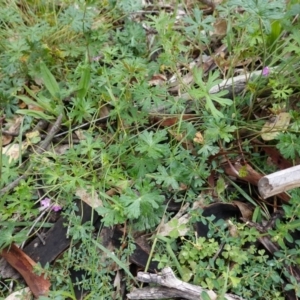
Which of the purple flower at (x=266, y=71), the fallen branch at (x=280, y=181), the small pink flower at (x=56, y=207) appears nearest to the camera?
the fallen branch at (x=280, y=181)

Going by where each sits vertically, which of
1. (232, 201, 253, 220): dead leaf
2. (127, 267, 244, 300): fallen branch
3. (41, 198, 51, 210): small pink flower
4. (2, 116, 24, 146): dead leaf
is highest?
(2, 116, 24, 146): dead leaf

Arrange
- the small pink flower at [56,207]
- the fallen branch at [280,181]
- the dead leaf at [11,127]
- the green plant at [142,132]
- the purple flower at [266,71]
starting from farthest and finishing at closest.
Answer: the dead leaf at [11,127], the purple flower at [266,71], the small pink flower at [56,207], the green plant at [142,132], the fallen branch at [280,181]

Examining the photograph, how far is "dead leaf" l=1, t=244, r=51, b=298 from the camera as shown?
4.94ft

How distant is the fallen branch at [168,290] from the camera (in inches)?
55.9

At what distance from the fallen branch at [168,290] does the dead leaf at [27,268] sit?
30 cm

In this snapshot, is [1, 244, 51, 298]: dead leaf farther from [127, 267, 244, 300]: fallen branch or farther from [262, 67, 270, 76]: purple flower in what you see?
[262, 67, 270, 76]: purple flower

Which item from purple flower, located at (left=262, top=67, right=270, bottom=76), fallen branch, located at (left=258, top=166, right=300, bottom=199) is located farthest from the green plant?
fallen branch, located at (left=258, top=166, right=300, bottom=199)

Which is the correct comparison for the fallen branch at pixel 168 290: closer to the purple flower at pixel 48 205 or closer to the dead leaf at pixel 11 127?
the purple flower at pixel 48 205

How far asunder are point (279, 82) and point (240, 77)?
218mm

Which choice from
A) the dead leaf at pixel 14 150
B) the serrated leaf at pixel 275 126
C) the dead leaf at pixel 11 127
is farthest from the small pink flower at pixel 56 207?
the serrated leaf at pixel 275 126

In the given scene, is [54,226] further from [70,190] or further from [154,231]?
[154,231]

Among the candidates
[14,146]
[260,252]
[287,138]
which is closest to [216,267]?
[260,252]

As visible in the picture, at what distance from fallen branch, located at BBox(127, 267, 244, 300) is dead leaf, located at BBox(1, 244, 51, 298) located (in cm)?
30

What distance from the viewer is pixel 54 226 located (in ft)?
5.32
